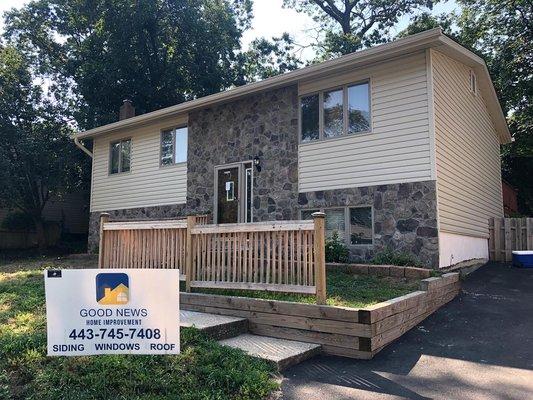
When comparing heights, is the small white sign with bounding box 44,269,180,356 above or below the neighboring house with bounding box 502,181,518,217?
below

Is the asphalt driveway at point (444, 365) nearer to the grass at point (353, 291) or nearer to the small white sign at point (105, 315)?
the grass at point (353, 291)

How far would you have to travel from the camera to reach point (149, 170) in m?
13.4

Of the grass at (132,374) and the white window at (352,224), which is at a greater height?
the white window at (352,224)

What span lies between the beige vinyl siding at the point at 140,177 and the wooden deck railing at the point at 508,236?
8734mm

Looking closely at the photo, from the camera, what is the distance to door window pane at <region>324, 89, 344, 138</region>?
31.7 feet

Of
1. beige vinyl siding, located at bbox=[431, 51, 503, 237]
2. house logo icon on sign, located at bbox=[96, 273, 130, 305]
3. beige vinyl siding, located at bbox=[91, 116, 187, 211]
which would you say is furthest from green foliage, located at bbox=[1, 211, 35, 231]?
house logo icon on sign, located at bbox=[96, 273, 130, 305]

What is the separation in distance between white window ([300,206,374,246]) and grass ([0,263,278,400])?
5.26 metres

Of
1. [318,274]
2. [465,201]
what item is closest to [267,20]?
[465,201]

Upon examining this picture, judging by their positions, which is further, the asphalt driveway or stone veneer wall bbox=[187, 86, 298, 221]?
stone veneer wall bbox=[187, 86, 298, 221]

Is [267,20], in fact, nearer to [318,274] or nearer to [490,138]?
[490,138]

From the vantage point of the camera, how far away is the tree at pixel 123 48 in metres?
19.0

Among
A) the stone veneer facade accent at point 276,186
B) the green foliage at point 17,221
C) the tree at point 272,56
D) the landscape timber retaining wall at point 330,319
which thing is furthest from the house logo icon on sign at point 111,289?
the tree at point 272,56

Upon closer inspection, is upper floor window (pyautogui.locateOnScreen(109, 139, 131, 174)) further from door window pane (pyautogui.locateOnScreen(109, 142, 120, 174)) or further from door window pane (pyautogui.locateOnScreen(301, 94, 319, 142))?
door window pane (pyautogui.locateOnScreen(301, 94, 319, 142))

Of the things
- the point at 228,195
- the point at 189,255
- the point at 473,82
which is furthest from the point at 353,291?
the point at 473,82
